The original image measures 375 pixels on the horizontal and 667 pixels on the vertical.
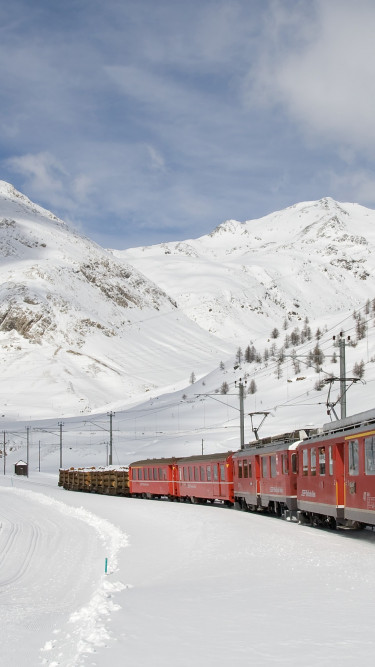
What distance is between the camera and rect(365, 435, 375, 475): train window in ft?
63.7

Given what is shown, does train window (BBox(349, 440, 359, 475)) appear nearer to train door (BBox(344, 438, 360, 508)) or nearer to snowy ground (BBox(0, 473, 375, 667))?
train door (BBox(344, 438, 360, 508))

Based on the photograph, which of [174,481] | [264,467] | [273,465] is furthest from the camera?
[174,481]

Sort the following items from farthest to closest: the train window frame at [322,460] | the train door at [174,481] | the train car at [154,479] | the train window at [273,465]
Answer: the train car at [154,479] → the train door at [174,481] → the train window at [273,465] → the train window frame at [322,460]

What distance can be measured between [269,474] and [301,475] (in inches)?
172

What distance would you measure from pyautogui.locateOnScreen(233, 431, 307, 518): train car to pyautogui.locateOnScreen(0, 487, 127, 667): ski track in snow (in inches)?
250

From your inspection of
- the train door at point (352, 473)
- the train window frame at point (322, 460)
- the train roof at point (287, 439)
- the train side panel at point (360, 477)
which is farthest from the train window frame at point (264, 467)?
the train door at point (352, 473)

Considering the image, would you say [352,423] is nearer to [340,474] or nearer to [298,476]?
[340,474]

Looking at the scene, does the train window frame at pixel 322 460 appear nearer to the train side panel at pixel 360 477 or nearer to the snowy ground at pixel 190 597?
the snowy ground at pixel 190 597

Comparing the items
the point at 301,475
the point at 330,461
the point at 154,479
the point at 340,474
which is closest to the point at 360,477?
the point at 340,474

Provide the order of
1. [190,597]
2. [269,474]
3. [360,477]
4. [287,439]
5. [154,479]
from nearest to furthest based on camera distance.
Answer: [190,597]
[360,477]
[287,439]
[269,474]
[154,479]

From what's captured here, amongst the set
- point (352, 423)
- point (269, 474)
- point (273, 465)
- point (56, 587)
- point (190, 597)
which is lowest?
point (56, 587)

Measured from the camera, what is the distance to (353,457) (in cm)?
2120

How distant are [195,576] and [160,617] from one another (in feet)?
14.5

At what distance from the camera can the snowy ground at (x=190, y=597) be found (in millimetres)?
9641
